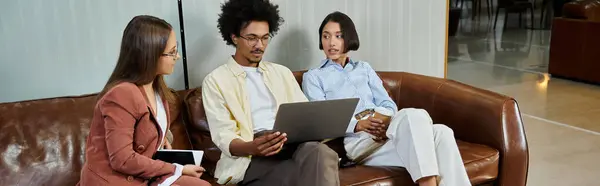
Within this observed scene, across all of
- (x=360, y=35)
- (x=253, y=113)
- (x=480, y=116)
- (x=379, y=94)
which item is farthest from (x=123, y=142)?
(x=360, y=35)

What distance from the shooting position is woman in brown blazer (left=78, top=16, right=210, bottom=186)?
1819 mm

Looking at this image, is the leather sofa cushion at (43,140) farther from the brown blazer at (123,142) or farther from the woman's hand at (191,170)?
the woman's hand at (191,170)

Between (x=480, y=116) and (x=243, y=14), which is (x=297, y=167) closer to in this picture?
(x=243, y=14)

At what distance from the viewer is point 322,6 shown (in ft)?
10.6

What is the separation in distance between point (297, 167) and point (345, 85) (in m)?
0.69

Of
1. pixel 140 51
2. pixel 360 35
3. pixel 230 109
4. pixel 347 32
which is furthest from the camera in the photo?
pixel 360 35

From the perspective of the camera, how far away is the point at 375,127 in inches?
98.6

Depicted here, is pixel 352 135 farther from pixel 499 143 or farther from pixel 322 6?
pixel 322 6

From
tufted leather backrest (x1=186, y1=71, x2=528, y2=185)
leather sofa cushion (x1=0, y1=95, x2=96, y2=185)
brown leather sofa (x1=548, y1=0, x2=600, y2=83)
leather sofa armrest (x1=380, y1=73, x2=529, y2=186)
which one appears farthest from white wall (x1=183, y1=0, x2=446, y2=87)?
brown leather sofa (x1=548, y1=0, x2=600, y2=83)

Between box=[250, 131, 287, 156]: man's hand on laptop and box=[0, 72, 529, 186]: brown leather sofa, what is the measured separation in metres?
0.30

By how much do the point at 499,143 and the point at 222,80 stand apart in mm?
1156

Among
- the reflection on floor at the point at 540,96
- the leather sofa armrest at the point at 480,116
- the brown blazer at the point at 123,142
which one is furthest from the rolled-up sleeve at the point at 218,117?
the reflection on floor at the point at 540,96

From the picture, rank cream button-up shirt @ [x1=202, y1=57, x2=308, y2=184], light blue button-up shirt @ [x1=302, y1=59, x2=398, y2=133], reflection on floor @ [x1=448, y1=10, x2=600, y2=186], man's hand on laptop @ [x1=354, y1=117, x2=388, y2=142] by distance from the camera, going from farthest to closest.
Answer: reflection on floor @ [x1=448, y1=10, x2=600, y2=186] → light blue button-up shirt @ [x1=302, y1=59, x2=398, y2=133] → man's hand on laptop @ [x1=354, y1=117, x2=388, y2=142] → cream button-up shirt @ [x1=202, y1=57, x2=308, y2=184]

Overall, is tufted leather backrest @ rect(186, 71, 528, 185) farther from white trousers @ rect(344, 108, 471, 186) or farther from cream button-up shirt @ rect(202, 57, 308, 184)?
white trousers @ rect(344, 108, 471, 186)
